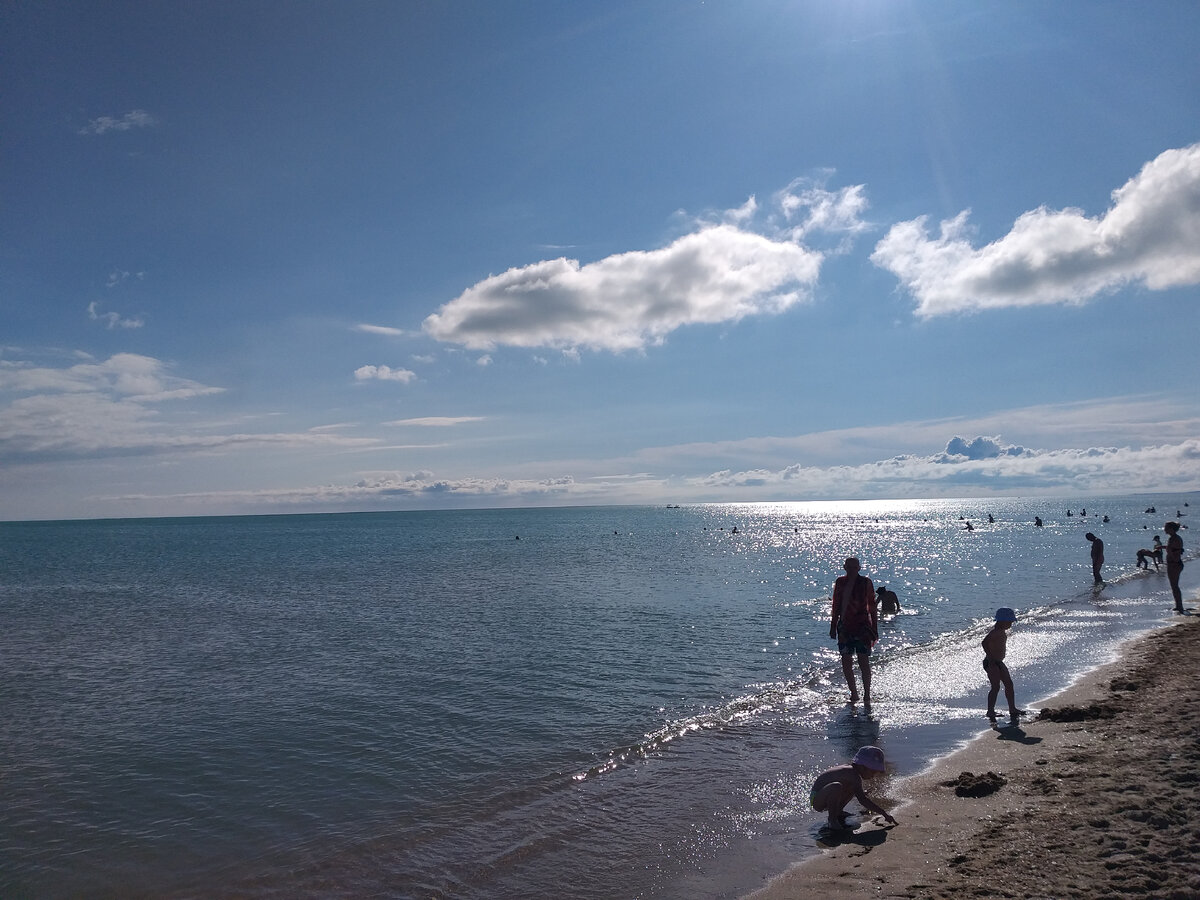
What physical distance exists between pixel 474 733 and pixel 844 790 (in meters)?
7.18

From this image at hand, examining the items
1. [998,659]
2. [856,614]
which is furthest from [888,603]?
[998,659]

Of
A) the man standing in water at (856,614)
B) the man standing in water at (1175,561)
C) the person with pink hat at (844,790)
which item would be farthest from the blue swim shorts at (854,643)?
the man standing in water at (1175,561)

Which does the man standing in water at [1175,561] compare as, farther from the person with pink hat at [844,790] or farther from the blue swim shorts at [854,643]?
the person with pink hat at [844,790]

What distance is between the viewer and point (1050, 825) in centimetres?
734

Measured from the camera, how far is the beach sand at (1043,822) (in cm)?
618

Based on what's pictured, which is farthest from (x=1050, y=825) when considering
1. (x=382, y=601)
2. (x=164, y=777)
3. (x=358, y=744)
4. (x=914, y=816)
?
(x=382, y=601)

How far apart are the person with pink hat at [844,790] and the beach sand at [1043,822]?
0.25m

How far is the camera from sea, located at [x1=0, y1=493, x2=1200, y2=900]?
8383 millimetres

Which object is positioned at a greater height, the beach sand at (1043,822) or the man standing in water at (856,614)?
the man standing in water at (856,614)

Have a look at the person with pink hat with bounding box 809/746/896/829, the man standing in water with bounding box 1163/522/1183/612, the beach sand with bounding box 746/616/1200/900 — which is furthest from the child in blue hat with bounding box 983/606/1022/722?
the man standing in water with bounding box 1163/522/1183/612

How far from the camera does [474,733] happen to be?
13.2 m

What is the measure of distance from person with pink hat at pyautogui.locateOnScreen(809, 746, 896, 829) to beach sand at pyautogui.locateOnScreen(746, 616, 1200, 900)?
246 millimetres

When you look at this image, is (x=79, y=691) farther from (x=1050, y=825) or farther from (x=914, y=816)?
(x=1050, y=825)

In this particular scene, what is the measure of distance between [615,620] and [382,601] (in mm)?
14072
